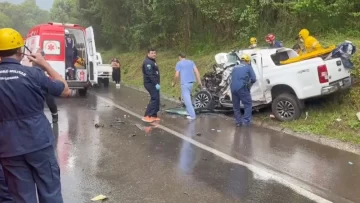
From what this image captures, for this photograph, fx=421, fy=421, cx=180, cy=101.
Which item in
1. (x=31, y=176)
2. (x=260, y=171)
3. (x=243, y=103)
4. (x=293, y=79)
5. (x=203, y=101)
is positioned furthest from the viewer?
(x=203, y=101)

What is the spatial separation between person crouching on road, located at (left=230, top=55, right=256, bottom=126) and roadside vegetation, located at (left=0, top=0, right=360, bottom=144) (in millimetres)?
661

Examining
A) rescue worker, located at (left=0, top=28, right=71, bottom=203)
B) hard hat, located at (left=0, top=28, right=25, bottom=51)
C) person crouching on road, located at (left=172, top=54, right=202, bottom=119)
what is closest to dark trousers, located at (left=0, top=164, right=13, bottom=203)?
rescue worker, located at (left=0, top=28, right=71, bottom=203)

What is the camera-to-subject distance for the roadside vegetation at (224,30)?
9.44 metres

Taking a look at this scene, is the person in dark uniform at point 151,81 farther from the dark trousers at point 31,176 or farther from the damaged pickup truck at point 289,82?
the dark trousers at point 31,176

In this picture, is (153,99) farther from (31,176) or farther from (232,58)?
(31,176)

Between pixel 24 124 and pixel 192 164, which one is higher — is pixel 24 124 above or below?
above

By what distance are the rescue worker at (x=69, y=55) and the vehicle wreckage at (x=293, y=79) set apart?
21.1ft

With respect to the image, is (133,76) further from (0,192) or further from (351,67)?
(0,192)

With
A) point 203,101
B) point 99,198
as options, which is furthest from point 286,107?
point 99,198

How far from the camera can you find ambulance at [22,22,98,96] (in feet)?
46.9

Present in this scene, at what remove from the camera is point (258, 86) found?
10141 millimetres

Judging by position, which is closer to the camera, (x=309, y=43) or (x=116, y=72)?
(x=309, y=43)

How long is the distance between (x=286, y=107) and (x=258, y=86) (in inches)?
37.3

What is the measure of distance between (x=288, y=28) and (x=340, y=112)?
7.74 m
